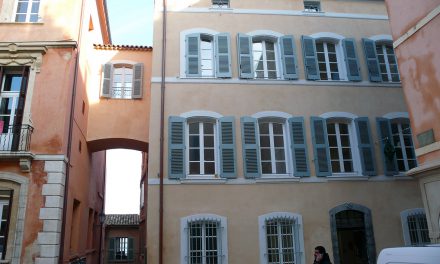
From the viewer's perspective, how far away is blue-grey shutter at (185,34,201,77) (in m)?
12.4

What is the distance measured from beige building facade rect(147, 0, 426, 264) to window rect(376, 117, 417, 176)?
36 mm

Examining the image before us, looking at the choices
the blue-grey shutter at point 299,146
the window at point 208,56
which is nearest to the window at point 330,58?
the blue-grey shutter at point 299,146

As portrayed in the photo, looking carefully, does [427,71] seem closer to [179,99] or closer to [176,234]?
[179,99]

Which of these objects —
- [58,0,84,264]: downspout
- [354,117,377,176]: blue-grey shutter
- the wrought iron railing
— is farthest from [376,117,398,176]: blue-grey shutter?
the wrought iron railing

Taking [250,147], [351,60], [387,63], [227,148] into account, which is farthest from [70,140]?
[387,63]

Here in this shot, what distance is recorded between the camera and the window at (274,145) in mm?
11641

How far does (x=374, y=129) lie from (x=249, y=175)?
4.45 m

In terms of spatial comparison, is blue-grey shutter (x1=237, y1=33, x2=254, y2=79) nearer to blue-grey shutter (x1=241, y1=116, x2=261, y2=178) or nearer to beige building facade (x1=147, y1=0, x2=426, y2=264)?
beige building facade (x1=147, y1=0, x2=426, y2=264)

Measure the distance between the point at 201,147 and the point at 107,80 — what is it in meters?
4.65

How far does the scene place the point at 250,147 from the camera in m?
11.7

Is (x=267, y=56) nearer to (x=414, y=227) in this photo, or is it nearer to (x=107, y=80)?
(x=107, y=80)

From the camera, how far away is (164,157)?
450 inches

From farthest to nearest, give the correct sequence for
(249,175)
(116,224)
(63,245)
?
1. (116,224)
2. (249,175)
3. (63,245)

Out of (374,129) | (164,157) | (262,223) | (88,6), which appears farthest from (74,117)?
(374,129)
